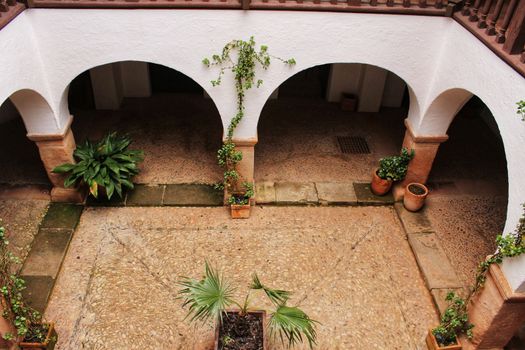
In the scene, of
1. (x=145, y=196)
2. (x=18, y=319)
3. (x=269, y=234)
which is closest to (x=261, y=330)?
(x=269, y=234)

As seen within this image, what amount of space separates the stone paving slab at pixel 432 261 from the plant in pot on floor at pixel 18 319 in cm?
575

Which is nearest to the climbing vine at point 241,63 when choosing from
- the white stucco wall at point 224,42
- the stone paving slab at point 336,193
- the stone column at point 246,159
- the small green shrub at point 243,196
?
the white stucco wall at point 224,42

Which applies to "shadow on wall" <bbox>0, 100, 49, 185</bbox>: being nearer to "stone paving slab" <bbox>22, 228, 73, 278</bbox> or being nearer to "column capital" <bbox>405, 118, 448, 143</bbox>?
"stone paving slab" <bbox>22, 228, 73, 278</bbox>

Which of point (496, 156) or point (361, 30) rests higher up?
point (361, 30)

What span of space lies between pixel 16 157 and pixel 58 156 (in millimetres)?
2086

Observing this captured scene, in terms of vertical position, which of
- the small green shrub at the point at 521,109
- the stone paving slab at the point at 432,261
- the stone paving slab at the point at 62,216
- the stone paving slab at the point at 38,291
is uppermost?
the small green shrub at the point at 521,109

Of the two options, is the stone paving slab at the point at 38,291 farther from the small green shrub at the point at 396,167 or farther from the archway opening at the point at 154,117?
the small green shrub at the point at 396,167

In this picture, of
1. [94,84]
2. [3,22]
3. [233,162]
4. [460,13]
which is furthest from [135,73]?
[460,13]

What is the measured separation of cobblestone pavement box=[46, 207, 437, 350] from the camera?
262 inches

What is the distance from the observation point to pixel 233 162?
8203 millimetres

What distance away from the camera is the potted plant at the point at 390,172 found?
851 centimetres

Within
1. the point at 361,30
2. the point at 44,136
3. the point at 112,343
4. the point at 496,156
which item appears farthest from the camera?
the point at 496,156

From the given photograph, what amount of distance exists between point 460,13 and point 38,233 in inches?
304

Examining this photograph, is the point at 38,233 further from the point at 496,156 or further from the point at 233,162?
the point at 496,156
